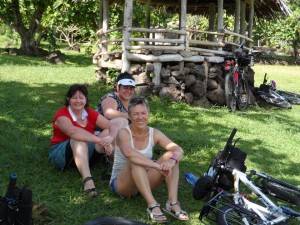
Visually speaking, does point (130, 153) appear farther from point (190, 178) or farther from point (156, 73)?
point (156, 73)

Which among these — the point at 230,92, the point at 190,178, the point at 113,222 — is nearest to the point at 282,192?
the point at 190,178

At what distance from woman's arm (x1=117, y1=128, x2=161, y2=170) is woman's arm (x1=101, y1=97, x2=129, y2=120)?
0.99 m

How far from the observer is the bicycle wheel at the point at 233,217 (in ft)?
11.7

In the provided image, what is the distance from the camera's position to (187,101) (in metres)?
10.2

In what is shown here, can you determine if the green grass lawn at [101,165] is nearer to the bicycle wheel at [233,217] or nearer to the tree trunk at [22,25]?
the bicycle wheel at [233,217]

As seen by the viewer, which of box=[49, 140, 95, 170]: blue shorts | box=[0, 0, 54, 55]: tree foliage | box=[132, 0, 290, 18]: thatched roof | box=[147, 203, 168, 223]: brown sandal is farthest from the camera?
box=[0, 0, 54, 55]: tree foliage

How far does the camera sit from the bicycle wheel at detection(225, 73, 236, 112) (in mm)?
10055

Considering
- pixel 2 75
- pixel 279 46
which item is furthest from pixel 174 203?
pixel 279 46

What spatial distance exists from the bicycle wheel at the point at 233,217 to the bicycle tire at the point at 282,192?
0.49 metres

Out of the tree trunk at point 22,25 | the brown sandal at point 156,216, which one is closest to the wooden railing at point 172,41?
the brown sandal at point 156,216

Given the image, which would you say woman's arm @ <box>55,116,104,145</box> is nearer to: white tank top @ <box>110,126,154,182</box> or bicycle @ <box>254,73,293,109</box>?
white tank top @ <box>110,126,154,182</box>

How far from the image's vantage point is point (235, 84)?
10180 millimetres

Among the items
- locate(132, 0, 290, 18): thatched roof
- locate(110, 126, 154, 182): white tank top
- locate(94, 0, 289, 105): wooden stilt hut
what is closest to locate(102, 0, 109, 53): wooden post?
locate(94, 0, 289, 105): wooden stilt hut

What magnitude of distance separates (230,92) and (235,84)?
0.23m
